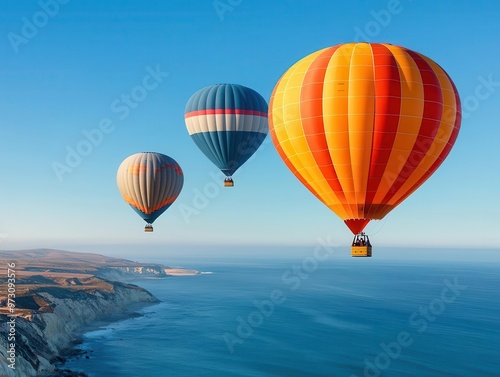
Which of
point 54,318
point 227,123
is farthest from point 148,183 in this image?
point 54,318

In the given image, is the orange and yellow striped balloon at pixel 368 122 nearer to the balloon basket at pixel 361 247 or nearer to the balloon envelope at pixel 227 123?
the balloon basket at pixel 361 247

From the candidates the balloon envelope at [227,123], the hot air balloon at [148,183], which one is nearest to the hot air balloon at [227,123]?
the balloon envelope at [227,123]

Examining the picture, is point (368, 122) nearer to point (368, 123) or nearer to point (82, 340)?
point (368, 123)

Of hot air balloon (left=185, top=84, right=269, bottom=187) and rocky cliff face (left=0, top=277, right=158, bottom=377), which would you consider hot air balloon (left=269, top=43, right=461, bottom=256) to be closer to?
hot air balloon (left=185, top=84, right=269, bottom=187)

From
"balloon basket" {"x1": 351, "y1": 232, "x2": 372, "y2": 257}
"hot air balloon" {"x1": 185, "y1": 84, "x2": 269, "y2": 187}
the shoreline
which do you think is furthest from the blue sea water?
"balloon basket" {"x1": 351, "y1": 232, "x2": 372, "y2": 257}

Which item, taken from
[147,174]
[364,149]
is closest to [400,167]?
[364,149]

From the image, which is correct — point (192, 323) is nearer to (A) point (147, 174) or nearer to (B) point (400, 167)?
(A) point (147, 174)
